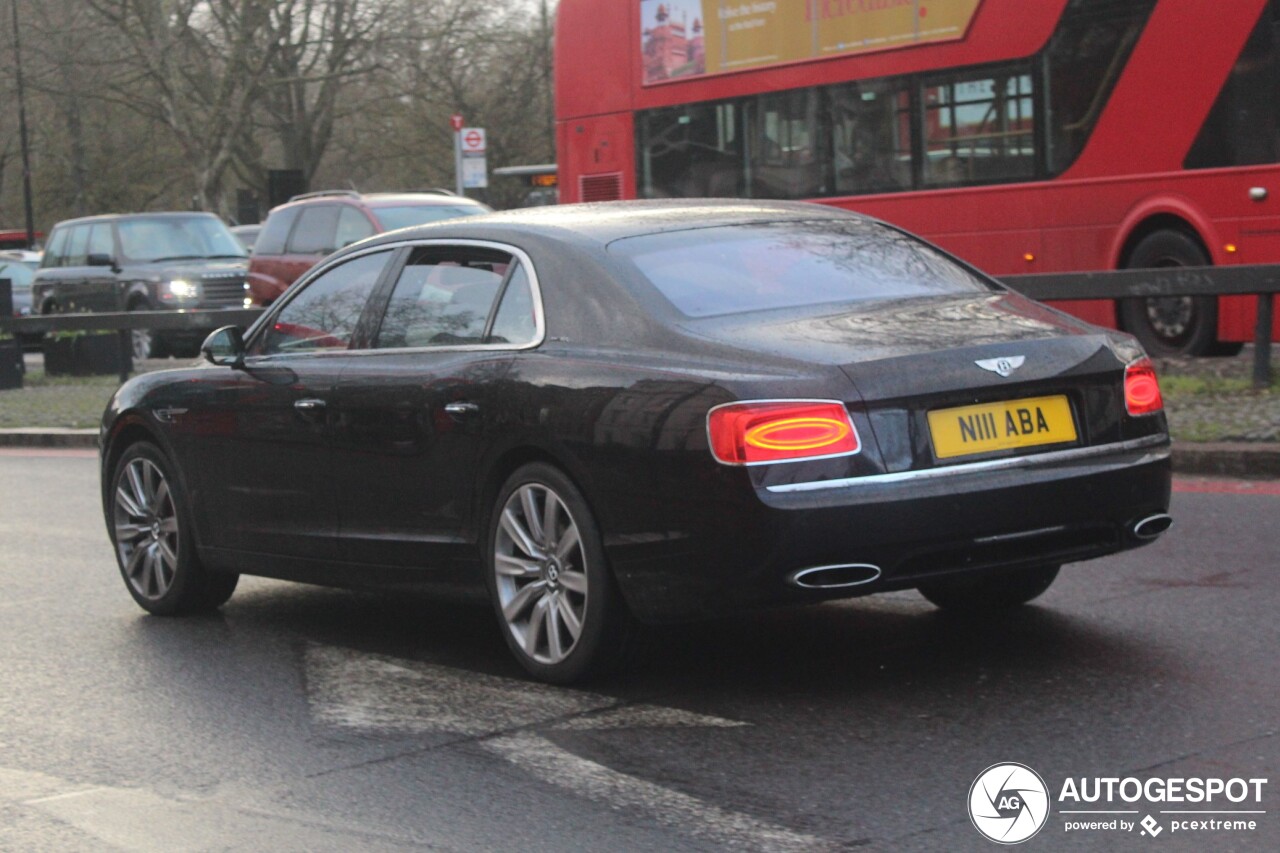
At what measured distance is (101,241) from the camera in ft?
90.1

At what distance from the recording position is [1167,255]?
15.7 meters

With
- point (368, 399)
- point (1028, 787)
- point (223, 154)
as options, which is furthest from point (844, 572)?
point (223, 154)

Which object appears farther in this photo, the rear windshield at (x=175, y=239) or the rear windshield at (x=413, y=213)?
the rear windshield at (x=175, y=239)

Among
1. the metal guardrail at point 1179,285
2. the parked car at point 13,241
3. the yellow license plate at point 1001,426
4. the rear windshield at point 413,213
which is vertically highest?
the rear windshield at point 413,213

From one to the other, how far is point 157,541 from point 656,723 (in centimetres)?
313

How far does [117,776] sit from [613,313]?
1.90 metres

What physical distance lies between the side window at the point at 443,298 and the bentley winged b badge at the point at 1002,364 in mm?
1648

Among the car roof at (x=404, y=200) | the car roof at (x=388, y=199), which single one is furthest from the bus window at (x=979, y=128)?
the car roof at (x=404, y=200)

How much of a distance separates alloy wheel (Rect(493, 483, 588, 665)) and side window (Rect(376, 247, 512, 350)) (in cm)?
66

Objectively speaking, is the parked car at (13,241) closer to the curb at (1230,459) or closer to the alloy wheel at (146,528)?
the curb at (1230,459)

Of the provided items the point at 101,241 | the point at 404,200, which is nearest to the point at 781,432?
the point at 404,200

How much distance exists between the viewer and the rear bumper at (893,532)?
17.6ft

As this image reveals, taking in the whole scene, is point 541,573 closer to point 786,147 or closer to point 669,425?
point 669,425

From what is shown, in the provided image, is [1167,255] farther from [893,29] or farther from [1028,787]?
[1028,787]
